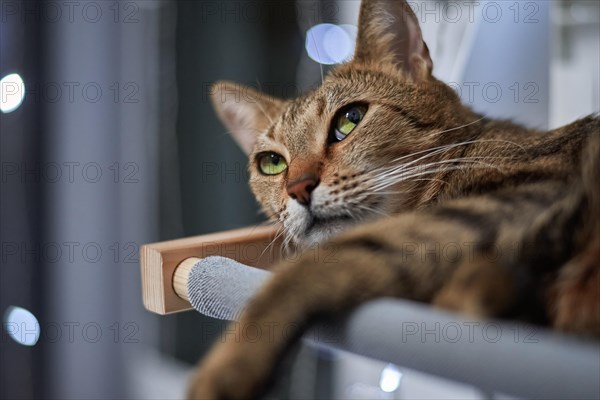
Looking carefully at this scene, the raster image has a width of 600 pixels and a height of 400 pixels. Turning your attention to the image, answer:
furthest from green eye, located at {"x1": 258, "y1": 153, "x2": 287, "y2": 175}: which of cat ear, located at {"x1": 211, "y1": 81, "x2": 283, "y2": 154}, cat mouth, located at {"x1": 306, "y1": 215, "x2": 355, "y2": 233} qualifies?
cat mouth, located at {"x1": 306, "y1": 215, "x2": 355, "y2": 233}

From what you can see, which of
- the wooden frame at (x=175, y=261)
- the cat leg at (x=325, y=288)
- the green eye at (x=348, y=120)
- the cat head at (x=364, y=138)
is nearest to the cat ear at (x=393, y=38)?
the cat head at (x=364, y=138)

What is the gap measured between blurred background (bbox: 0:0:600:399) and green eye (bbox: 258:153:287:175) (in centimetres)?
55

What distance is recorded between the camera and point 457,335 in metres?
0.47

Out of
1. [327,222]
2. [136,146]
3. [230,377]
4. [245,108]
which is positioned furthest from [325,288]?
[136,146]

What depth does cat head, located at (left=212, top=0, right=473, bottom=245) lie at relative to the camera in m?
0.87

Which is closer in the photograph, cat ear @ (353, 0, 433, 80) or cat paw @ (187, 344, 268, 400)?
cat paw @ (187, 344, 268, 400)

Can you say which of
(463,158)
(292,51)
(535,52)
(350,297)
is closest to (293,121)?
(463,158)

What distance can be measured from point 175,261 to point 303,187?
23 centimetres

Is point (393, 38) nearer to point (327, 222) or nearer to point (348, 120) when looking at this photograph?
point (348, 120)

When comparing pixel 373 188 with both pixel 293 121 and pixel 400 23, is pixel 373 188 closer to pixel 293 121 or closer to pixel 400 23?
pixel 293 121

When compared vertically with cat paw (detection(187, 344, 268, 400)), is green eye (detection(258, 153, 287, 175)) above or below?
above

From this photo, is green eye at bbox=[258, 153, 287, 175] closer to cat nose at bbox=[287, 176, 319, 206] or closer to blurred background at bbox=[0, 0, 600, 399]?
cat nose at bbox=[287, 176, 319, 206]

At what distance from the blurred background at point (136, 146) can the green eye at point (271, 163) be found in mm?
547

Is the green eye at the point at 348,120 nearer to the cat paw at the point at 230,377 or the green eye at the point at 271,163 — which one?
the green eye at the point at 271,163
